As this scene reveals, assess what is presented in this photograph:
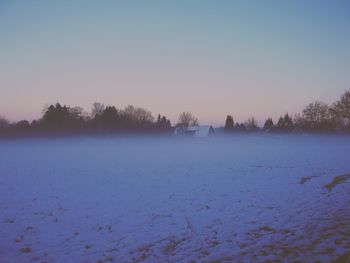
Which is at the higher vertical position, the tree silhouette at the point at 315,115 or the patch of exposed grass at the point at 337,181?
the tree silhouette at the point at 315,115

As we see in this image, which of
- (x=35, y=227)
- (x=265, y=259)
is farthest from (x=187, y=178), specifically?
(x=265, y=259)

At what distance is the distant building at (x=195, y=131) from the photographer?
107450mm

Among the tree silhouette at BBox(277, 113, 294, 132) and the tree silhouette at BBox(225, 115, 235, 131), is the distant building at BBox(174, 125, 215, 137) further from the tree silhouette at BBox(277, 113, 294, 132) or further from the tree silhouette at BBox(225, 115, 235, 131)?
the tree silhouette at BBox(277, 113, 294, 132)

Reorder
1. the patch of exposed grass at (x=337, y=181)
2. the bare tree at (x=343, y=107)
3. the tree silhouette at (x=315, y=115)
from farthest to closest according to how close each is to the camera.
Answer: the tree silhouette at (x=315, y=115) → the bare tree at (x=343, y=107) → the patch of exposed grass at (x=337, y=181)

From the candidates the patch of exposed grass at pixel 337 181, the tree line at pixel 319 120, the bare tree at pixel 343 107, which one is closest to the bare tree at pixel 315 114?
the tree line at pixel 319 120

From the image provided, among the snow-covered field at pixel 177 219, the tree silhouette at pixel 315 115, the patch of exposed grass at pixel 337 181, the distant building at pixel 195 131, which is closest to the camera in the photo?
the snow-covered field at pixel 177 219

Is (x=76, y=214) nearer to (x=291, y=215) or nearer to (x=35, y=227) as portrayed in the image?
(x=35, y=227)

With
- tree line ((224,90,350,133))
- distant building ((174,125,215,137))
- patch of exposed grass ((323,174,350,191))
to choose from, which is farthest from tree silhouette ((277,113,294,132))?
patch of exposed grass ((323,174,350,191))

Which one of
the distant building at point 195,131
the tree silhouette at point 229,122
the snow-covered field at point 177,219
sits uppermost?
the tree silhouette at point 229,122

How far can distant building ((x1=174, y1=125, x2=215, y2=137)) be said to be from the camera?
107450 millimetres

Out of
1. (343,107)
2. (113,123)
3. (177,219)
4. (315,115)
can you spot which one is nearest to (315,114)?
(315,115)

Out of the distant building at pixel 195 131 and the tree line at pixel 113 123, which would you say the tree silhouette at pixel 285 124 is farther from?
the distant building at pixel 195 131

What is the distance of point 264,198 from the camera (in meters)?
13.3

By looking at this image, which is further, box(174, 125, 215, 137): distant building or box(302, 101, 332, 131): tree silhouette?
box(174, 125, 215, 137): distant building
